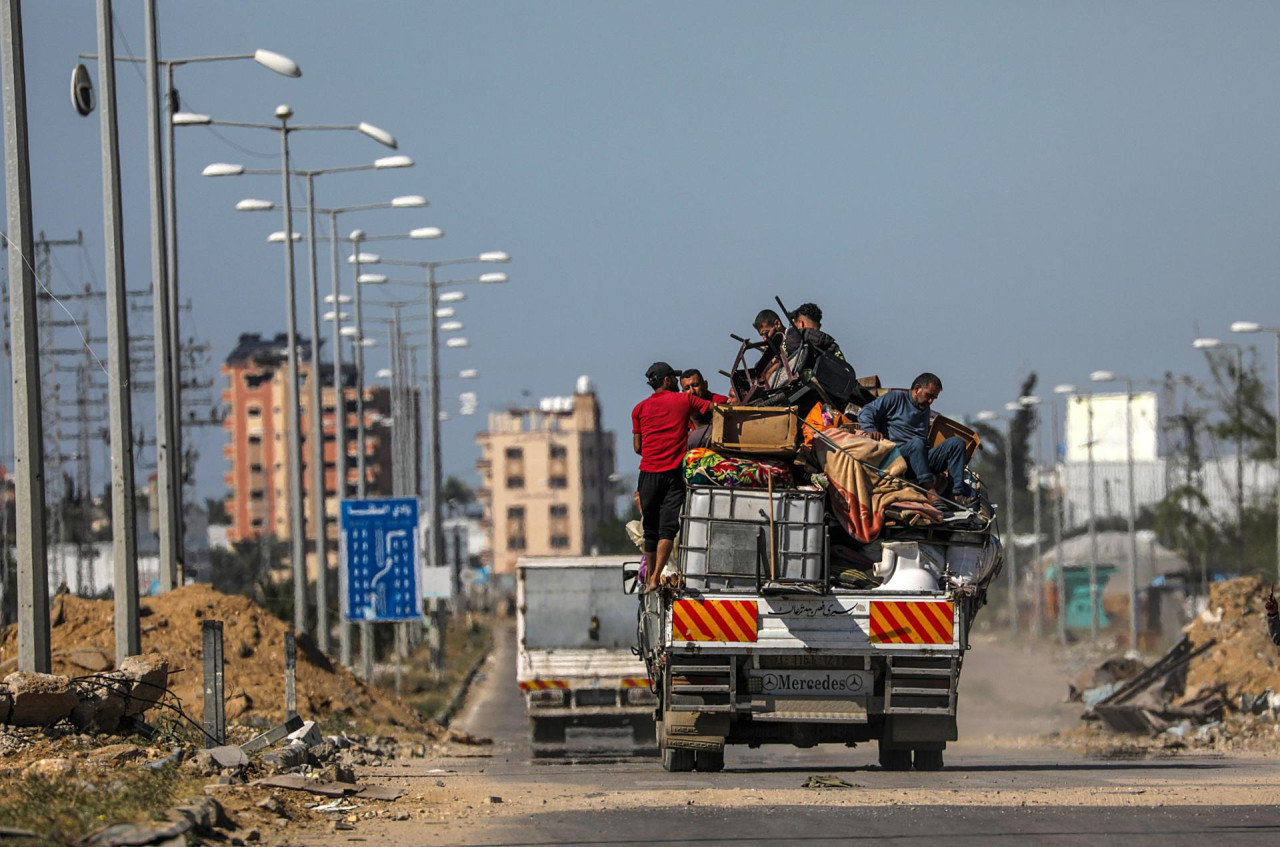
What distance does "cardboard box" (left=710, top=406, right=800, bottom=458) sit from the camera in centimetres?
1642

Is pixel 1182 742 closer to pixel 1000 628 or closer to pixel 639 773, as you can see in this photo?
pixel 639 773

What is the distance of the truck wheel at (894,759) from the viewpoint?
58.7ft

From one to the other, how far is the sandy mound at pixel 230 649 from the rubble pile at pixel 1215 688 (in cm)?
1037

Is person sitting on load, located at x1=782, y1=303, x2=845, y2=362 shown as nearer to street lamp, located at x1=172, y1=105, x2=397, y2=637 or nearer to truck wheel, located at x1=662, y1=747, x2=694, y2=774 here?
truck wheel, located at x1=662, y1=747, x2=694, y2=774

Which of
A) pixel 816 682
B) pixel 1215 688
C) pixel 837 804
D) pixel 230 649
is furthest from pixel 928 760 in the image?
pixel 1215 688

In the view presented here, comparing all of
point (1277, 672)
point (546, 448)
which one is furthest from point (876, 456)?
point (546, 448)

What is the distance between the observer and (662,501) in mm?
16656

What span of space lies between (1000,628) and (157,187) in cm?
7457

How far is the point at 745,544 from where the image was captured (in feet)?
52.6

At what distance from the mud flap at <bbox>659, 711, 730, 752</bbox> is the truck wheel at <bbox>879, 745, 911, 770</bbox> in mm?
1646

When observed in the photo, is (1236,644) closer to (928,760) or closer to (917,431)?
(928,760)

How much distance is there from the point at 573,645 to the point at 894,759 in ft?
34.0

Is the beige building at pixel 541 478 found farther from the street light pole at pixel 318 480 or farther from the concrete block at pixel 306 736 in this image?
the concrete block at pixel 306 736

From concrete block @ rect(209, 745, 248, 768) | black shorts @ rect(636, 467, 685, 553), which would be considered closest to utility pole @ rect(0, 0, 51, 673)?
concrete block @ rect(209, 745, 248, 768)
